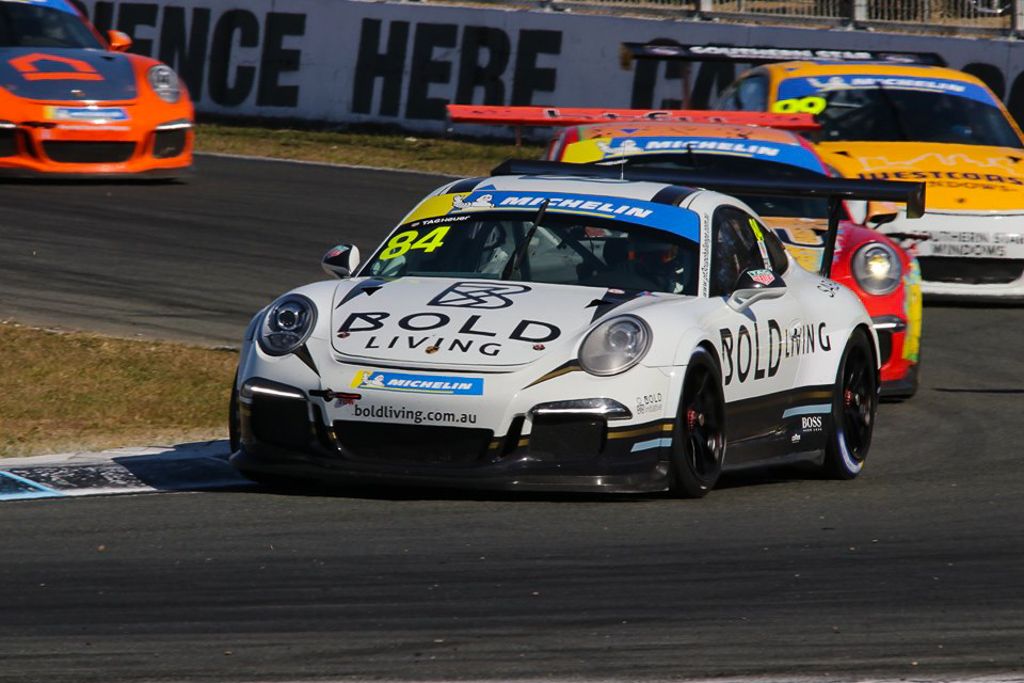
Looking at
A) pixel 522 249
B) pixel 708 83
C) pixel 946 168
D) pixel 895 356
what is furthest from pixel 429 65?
pixel 522 249

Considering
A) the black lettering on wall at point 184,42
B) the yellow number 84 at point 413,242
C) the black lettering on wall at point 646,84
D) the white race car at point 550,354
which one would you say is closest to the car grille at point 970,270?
the white race car at point 550,354

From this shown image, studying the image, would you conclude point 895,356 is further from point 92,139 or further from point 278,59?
point 278,59

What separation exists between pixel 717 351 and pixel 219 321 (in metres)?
4.48

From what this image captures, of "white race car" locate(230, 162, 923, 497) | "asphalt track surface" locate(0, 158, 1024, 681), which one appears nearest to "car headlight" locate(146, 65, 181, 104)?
"white race car" locate(230, 162, 923, 497)

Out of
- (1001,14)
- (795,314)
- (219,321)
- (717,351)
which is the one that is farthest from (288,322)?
(1001,14)

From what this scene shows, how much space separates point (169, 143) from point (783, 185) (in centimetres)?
747

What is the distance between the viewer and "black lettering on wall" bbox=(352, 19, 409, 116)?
20.7 meters

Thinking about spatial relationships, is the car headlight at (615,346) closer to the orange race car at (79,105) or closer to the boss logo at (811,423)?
the boss logo at (811,423)

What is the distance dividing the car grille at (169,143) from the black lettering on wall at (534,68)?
5.54m

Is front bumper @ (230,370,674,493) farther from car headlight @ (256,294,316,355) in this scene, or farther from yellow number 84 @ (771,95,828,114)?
yellow number 84 @ (771,95,828,114)

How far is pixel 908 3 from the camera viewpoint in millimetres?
20453

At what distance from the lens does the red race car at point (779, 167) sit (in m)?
10.2

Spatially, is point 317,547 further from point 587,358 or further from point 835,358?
point 835,358

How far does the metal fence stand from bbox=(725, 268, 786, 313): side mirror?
12819mm
